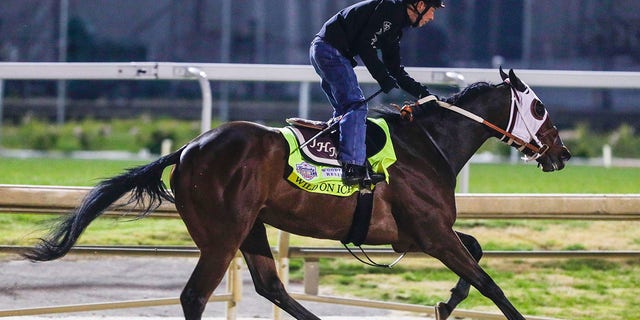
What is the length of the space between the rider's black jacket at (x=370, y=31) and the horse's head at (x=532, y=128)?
0.69 meters

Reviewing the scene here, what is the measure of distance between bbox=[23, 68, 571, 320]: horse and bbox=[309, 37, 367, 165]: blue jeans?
0.80ft

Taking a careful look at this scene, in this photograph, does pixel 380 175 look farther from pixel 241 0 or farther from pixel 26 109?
pixel 241 0

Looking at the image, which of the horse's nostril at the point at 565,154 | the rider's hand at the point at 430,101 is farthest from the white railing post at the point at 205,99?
the horse's nostril at the point at 565,154

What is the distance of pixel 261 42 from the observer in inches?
1315

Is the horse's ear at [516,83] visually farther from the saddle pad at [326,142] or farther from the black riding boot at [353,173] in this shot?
the black riding boot at [353,173]

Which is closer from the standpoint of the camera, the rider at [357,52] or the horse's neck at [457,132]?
the rider at [357,52]

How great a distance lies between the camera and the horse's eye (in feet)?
20.0

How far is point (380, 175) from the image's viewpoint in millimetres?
5695

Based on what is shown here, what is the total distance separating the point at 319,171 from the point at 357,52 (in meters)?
0.68

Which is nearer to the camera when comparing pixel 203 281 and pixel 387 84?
pixel 203 281

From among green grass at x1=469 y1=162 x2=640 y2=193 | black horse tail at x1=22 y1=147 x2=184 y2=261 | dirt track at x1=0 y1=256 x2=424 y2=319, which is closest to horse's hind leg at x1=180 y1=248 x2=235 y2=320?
black horse tail at x1=22 y1=147 x2=184 y2=261

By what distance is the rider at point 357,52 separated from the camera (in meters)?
5.64

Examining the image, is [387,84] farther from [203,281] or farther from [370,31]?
[203,281]

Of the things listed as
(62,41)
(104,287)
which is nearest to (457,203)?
(104,287)
